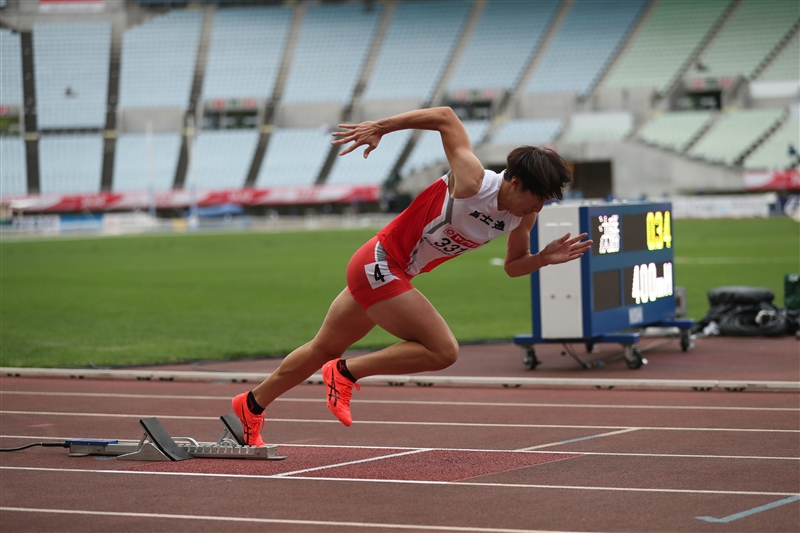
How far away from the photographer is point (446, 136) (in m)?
5.12

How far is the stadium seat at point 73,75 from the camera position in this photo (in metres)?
57.3

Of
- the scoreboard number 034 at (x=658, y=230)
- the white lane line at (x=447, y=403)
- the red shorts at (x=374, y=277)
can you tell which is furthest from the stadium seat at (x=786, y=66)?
the red shorts at (x=374, y=277)

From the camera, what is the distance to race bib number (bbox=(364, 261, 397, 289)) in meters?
5.41

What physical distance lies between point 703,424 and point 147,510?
154 inches

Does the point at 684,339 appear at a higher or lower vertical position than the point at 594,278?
lower

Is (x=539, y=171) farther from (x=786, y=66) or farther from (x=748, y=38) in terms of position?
(x=748, y=38)

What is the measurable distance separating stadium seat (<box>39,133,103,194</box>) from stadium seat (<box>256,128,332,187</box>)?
9.34 meters

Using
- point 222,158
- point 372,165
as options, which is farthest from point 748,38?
point 222,158

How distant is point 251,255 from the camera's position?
33.7 metres

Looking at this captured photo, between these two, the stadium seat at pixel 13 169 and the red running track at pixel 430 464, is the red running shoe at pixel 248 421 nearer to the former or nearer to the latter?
the red running track at pixel 430 464

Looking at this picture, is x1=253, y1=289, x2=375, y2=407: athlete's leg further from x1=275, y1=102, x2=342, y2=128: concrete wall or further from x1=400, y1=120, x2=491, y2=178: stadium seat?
x1=275, y1=102, x2=342, y2=128: concrete wall

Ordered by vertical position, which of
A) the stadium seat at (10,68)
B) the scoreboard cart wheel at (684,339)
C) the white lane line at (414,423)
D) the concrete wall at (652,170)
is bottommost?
the white lane line at (414,423)

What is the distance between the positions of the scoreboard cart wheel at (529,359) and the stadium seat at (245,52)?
54.0 meters

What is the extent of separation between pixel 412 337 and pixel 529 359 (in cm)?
512
